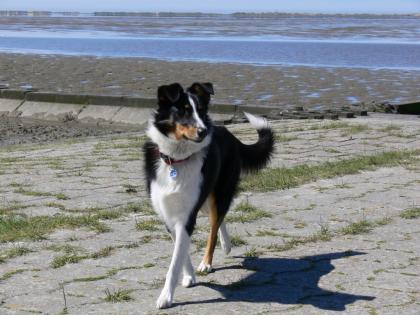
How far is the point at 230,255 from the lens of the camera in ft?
19.8

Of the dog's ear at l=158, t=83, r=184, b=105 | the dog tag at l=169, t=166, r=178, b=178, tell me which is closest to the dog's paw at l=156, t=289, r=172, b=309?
the dog tag at l=169, t=166, r=178, b=178

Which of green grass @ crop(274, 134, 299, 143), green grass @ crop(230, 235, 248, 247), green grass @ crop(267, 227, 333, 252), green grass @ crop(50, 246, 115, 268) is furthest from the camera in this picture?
green grass @ crop(274, 134, 299, 143)

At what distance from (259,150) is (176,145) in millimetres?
1464

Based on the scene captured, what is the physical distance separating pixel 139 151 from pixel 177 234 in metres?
5.70

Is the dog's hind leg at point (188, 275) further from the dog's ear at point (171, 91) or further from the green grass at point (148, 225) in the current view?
the green grass at point (148, 225)

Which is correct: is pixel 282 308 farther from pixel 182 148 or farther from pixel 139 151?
pixel 139 151

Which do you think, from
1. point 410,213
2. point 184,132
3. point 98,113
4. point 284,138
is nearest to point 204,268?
point 184,132

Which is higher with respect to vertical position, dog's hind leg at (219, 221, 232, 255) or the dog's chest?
the dog's chest

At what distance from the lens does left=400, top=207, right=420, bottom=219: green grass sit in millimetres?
7082

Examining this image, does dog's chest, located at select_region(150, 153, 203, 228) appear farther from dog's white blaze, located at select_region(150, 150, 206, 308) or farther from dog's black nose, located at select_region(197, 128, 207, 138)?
dog's black nose, located at select_region(197, 128, 207, 138)

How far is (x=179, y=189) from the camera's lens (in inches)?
205

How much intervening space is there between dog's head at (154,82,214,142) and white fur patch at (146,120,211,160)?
0.04 metres

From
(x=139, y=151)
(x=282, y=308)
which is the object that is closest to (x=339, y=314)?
(x=282, y=308)

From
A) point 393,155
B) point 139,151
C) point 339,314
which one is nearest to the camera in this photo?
point 339,314
